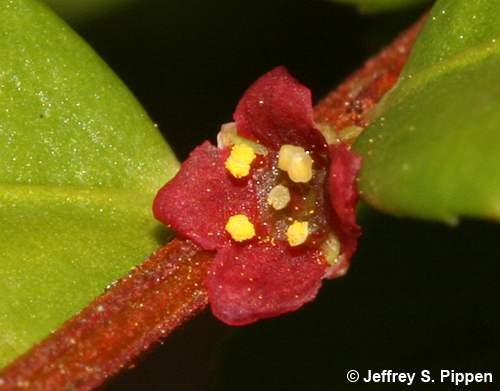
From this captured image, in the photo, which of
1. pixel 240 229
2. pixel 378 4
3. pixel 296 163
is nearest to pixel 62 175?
pixel 240 229

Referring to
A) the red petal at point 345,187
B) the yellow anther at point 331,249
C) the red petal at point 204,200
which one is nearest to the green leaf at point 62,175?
the red petal at point 204,200

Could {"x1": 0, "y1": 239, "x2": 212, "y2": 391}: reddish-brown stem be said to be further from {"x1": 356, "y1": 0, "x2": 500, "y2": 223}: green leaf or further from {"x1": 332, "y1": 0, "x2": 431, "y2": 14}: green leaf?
{"x1": 332, "y1": 0, "x2": 431, "y2": 14}: green leaf

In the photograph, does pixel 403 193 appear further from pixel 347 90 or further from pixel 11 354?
pixel 11 354

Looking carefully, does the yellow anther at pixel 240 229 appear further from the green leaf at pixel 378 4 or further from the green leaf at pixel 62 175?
the green leaf at pixel 378 4

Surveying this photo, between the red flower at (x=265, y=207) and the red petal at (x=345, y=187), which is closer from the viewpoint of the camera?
the red petal at (x=345, y=187)
